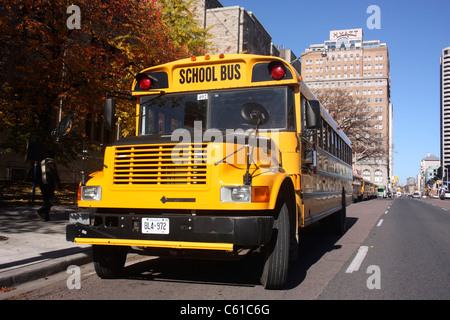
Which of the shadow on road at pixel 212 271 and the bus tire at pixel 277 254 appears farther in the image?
the shadow on road at pixel 212 271

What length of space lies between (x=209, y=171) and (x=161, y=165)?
0.56m

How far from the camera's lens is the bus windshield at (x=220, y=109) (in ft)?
18.0

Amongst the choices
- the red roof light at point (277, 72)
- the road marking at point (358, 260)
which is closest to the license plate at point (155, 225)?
the red roof light at point (277, 72)

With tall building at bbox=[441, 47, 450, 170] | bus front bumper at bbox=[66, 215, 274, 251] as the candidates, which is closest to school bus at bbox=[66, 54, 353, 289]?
bus front bumper at bbox=[66, 215, 274, 251]

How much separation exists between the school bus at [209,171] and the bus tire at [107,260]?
0.01 meters

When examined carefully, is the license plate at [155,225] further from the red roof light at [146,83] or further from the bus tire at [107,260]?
the red roof light at [146,83]

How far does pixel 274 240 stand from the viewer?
457 centimetres

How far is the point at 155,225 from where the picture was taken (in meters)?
4.39

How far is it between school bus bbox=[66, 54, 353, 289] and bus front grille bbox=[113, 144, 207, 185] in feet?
0.04

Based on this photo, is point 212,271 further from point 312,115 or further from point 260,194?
point 312,115

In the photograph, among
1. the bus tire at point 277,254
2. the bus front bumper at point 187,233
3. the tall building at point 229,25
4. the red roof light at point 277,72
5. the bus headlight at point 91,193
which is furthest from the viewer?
the tall building at point 229,25

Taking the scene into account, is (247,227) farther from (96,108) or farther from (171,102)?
(96,108)

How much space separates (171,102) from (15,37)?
1021 cm

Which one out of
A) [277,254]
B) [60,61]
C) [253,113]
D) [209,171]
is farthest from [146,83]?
[60,61]
